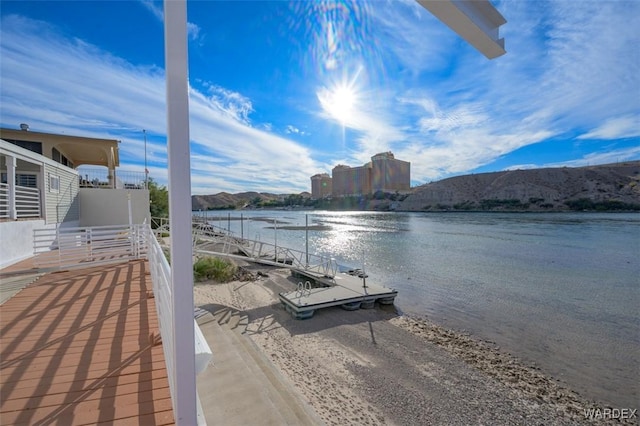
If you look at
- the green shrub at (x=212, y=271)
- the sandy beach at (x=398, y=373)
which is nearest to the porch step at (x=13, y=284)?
the sandy beach at (x=398, y=373)

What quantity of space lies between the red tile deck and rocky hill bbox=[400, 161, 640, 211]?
80.7 meters

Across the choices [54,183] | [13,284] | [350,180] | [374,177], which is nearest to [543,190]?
[374,177]

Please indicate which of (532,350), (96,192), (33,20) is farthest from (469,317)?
(96,192)

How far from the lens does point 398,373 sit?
616 centimetres

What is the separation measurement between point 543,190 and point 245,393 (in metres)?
84.7

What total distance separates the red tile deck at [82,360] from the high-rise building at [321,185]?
12565 cm

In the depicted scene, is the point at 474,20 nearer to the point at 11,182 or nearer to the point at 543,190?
the point at 11,182

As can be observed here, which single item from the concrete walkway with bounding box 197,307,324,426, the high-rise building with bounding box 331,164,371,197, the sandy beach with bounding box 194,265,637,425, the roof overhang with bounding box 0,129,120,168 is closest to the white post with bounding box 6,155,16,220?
the sandy beach with bounding box 194,265,637,425

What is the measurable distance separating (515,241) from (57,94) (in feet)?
113

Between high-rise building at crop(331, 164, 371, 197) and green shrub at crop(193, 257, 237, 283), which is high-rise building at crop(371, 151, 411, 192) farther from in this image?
green shrub at crop(193, 257, 237, 283)

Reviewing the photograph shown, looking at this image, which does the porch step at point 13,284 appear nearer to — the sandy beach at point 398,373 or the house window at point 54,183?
the sandy beach at point 398,373

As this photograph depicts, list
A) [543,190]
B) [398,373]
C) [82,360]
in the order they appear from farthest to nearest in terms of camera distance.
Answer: [543,190], [398,373], [82,360]

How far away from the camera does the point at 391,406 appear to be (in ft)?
16.7

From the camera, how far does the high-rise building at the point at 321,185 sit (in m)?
130
